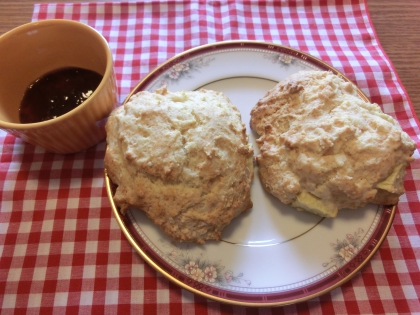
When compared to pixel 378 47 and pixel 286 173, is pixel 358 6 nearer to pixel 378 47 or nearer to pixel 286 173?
pixel 378 47

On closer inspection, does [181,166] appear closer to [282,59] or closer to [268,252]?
[268,252]

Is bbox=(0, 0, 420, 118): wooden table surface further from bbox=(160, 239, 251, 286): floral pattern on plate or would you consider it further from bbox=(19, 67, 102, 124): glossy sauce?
bbox=(160, 239, 251, 286): floral pattern on plate

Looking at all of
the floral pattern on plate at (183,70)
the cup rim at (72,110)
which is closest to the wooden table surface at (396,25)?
the cup rim at (72,110)

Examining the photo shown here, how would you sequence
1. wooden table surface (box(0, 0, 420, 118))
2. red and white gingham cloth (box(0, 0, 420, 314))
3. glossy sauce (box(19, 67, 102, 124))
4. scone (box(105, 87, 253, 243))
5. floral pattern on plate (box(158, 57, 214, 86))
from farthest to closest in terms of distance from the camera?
1. wooden table surface (box(0, 0, 420, 118))
2. floral pattern on plate (box(158, 57, 214, 86))
3. glossy sauce (box(19, 67, 102, 124))
4. red and white gingham cloth (box(0, 0, 420, 314))
5. scone (box(105, 87, 253, 243))

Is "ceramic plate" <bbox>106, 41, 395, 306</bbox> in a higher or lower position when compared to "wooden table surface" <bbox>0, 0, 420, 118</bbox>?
lower

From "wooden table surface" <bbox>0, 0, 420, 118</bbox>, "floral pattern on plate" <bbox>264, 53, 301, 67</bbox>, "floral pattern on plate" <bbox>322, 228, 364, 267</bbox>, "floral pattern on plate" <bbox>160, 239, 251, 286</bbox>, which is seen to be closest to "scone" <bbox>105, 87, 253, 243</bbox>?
"floral pattern on plate" <bbox>160, 239, 251, 286</bbox>

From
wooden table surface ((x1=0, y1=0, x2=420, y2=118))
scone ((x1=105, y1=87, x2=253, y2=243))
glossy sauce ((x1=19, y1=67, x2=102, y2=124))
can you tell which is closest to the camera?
scone ((x1=105, y1=87, x2=253, y2=243))

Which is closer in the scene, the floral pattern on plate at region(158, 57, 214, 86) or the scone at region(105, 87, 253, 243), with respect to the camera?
the scone at region(105, 87, 253, 243)
